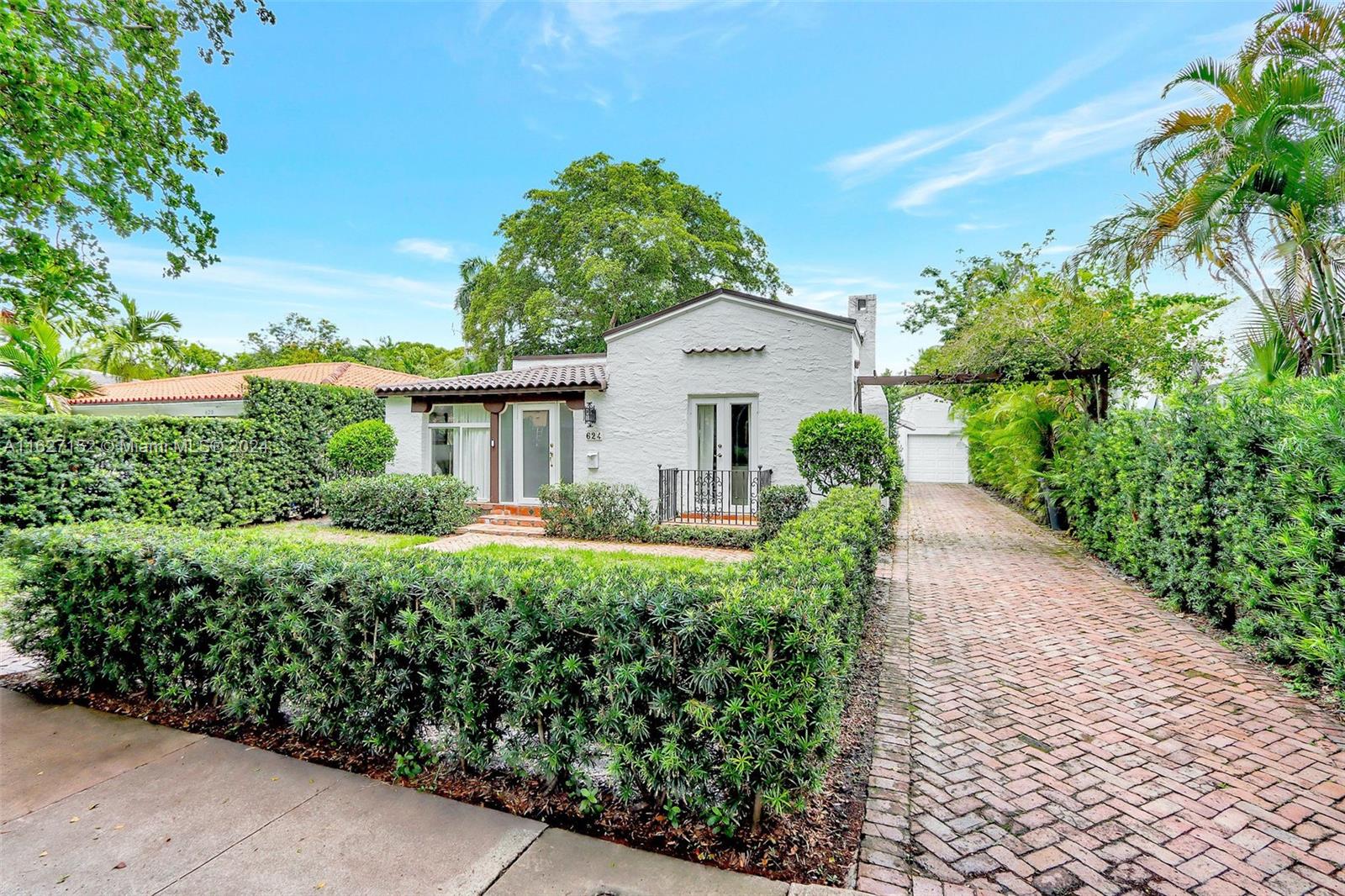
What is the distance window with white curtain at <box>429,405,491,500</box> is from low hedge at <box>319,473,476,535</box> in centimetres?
176

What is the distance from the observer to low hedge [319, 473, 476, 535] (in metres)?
11.9

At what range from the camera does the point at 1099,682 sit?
4617 millimetres

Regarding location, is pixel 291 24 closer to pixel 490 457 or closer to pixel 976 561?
pixel 490 457

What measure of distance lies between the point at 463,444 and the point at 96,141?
8.35 m

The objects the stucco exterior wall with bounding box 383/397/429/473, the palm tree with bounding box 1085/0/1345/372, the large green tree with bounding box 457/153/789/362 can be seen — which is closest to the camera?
the palm tree with bounding box 1085/0/1345/372

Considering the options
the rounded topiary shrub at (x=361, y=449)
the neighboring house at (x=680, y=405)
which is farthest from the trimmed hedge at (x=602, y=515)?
the rounded topiary shrub at (x=361, y=449)

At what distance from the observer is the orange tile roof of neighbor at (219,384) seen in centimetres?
1803

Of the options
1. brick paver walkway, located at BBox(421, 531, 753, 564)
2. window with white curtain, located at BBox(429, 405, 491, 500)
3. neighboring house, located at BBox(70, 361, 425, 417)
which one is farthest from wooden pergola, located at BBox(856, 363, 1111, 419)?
neighboring house, located at BBox(70, 361, 425, 417)

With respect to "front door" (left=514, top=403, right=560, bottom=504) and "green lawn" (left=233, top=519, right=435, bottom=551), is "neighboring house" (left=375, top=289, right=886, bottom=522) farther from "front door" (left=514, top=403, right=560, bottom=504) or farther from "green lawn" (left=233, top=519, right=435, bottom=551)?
"green lawn" (left=233, top=519, right=435, bottom=551)

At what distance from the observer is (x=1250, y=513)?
5191mm

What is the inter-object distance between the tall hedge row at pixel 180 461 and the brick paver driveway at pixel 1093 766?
12.2 m

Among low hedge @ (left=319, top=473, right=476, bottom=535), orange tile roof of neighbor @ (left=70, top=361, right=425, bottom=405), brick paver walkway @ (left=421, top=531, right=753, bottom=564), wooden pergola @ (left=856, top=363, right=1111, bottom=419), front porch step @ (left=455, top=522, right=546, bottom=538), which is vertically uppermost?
orange tile roof of neighbor @ (left=70, top=361, right=425, bottom=405)

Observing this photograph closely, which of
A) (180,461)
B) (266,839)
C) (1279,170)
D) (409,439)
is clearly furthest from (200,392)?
(1279,170)

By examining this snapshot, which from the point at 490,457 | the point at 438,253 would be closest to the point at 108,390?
the point at 438,253
